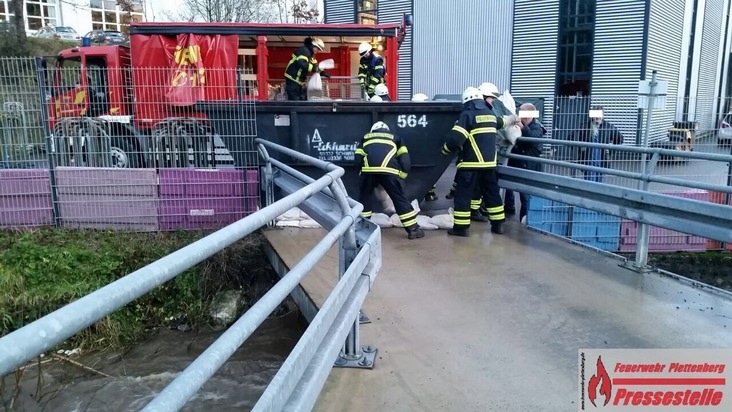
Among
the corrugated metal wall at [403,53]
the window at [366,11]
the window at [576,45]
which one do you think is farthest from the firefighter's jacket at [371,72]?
the window at [366,11]

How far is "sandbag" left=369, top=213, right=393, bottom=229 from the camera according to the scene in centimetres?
728

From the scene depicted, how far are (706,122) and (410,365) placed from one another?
30.4 feet

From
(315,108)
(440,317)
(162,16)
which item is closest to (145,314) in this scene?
(315,108)

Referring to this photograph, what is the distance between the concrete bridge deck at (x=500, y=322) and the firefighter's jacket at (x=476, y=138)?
1027 mm

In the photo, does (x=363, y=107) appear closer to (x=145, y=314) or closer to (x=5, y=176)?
(x=145, y=314)

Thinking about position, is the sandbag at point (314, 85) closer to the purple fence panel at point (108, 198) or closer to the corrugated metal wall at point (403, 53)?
the purple fence panel at point (108, 198)

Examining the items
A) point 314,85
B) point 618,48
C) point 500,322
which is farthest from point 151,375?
point 618,48

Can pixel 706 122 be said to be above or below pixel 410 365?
above

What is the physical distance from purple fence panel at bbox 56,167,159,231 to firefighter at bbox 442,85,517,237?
3898 mm

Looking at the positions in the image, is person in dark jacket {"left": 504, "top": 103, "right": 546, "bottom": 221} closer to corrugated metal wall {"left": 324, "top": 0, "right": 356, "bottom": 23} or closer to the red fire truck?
the red fire truck

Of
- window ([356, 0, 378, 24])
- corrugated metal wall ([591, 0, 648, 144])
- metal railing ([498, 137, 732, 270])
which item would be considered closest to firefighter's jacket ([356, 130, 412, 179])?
metal railing ([498, 137, 732, 270])

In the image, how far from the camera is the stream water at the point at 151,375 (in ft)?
17.0

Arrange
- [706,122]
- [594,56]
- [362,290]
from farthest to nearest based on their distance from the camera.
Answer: [594,56] < [706,122] < [362,290]

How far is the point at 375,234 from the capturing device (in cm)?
336
